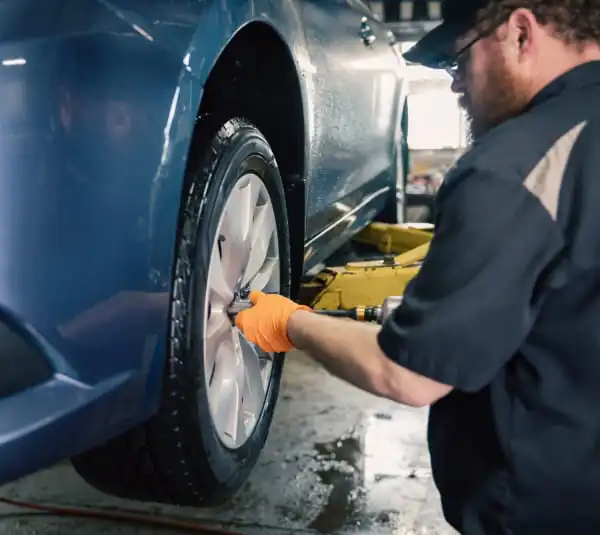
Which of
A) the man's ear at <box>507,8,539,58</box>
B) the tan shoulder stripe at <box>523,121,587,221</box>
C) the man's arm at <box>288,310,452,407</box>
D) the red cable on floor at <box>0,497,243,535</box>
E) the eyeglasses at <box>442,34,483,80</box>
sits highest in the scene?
the man's ear at <box>507,8,539,58</box>

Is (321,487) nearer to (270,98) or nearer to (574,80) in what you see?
(270,98)

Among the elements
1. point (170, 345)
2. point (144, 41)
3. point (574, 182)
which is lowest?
point (170, 345)

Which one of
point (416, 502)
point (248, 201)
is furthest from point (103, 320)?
point (416, 502)

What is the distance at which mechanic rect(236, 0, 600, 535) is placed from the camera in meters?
0.87

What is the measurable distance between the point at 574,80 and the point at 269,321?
2.01 ft

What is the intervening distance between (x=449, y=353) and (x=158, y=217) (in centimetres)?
43

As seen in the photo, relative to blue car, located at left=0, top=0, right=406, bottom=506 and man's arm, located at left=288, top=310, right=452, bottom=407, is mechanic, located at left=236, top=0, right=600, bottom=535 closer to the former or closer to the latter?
man's arm, located at left=288, top=310, right=452, bottom=407

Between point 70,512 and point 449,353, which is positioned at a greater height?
point 449,353

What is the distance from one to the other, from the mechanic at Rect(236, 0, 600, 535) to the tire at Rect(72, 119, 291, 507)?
18cm

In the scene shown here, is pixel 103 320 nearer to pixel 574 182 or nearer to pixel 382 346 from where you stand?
pixel 382 346

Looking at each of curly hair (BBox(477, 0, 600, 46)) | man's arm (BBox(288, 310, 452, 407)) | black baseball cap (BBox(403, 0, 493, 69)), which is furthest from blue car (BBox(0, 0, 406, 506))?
curly hair (BBox(477, 0, 600, 46))

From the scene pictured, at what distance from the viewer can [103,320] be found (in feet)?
3.29

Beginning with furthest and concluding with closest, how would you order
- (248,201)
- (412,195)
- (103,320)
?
(412,195)
(248,201)
(103,320)

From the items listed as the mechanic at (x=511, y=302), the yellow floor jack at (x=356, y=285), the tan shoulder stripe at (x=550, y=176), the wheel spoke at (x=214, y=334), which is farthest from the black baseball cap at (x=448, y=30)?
the yellow floor jack at (x=356, y=285)
